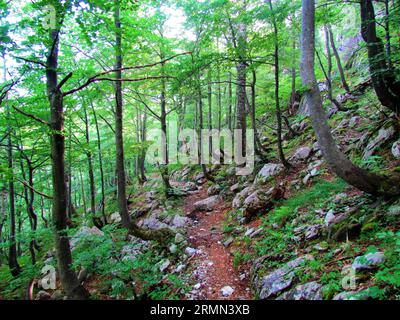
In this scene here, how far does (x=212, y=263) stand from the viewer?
5.62 m

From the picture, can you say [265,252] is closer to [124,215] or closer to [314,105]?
[314,105]

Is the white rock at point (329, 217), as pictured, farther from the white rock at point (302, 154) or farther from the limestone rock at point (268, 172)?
the white rock at point (302, 154)

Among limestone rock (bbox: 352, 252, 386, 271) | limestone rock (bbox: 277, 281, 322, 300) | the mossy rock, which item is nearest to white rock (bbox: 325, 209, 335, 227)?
the mossy rock

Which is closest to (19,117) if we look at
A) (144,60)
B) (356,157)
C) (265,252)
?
(144,60)

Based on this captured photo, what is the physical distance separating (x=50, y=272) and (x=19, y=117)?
6.22m

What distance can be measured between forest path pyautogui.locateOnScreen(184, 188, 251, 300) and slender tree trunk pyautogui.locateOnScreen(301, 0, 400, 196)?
115 inches

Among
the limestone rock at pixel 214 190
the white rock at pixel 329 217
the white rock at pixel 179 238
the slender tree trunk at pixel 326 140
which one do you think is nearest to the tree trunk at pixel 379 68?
the slender tree trunk at pixel 326 140

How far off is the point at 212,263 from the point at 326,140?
3.88 metres

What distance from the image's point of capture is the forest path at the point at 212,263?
4555 millimetres

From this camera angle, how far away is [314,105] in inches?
169

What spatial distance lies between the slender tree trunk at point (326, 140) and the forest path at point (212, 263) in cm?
293

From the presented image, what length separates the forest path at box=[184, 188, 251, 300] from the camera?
455 cm

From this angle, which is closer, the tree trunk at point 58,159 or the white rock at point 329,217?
the tree trunk at point 58,159

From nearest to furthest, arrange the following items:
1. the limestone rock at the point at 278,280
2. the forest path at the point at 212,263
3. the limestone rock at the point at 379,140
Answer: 1. the limestone rock at the point at 278,280
2. the forest path at the point at 212,263
3. the limestone rock at the point at 379,140
